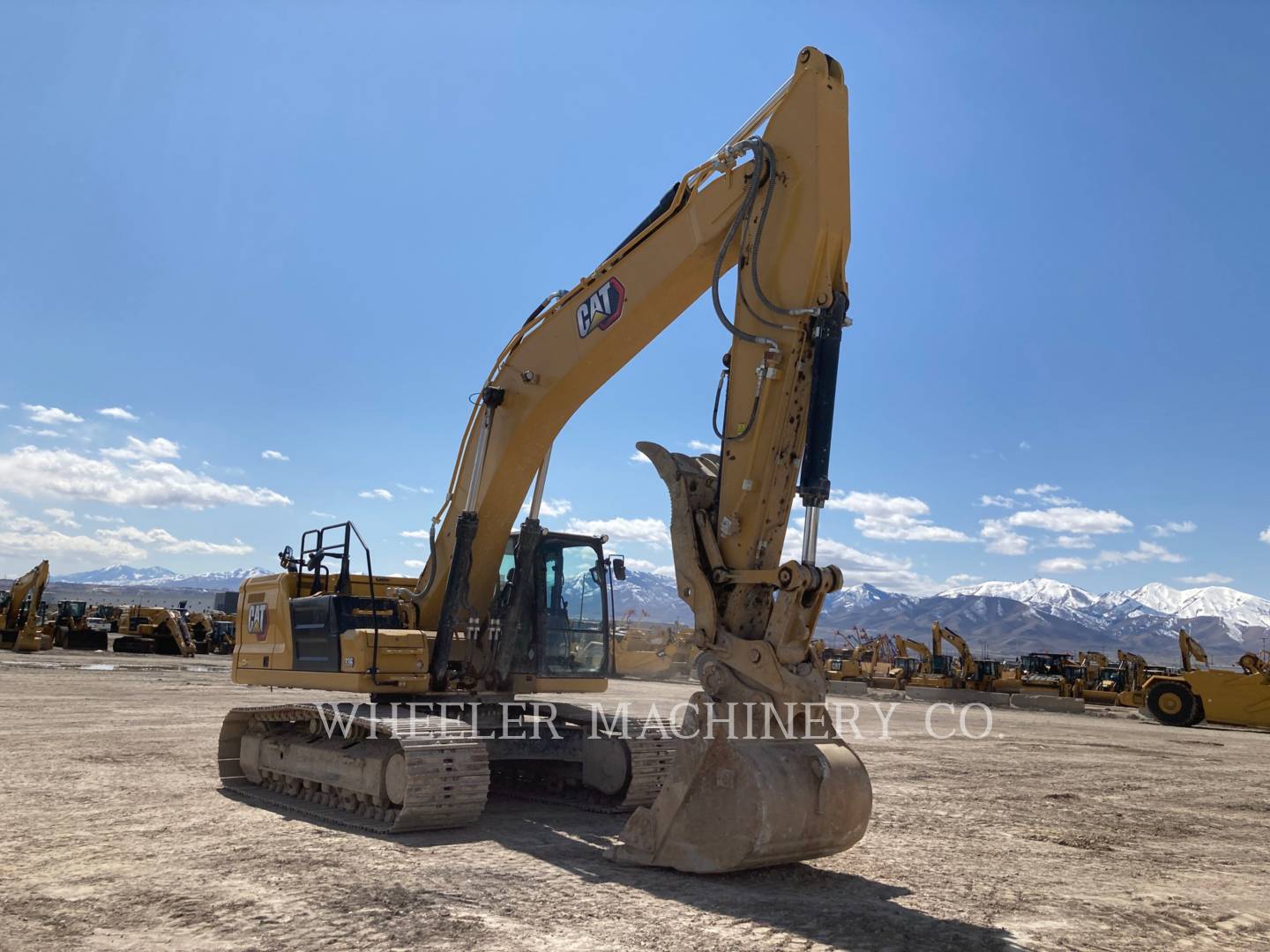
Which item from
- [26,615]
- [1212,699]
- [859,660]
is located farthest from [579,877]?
[26,615]

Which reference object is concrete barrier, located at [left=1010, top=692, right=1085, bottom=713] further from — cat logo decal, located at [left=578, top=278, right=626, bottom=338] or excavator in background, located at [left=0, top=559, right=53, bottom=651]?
excavator in background, located at [left=0, top=559, right=53, bottom=651]

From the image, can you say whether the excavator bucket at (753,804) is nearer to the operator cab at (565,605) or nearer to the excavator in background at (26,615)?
the operator cab at (565,605)

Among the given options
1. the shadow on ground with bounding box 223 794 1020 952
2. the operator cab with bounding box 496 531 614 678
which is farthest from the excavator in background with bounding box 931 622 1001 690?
the shadow on ground with bounding box 223 794 1020 952

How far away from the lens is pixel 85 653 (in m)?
39.2

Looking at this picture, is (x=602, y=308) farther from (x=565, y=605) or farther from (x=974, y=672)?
(x=974, y=672)

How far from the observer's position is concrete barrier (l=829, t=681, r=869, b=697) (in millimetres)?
35062

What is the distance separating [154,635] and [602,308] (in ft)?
125

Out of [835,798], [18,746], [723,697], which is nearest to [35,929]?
[723,697]

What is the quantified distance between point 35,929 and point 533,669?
4.84 metres

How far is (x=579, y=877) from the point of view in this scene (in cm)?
654

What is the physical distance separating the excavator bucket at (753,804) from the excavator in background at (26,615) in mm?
35200

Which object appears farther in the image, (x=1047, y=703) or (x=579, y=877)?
(x=1047, y=703)

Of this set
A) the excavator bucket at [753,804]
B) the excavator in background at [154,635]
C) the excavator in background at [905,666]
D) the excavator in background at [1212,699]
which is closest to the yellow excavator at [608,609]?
the excavator bucket at [753,804]

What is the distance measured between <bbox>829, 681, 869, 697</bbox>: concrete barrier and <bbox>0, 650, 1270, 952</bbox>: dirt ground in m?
22.7
